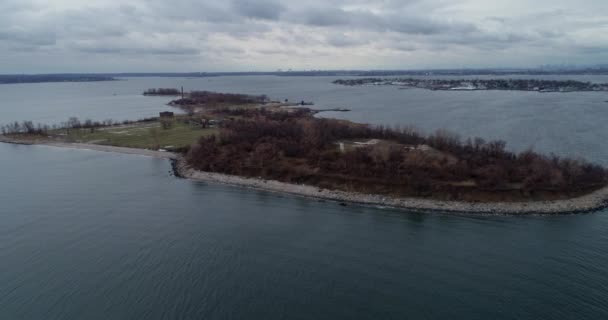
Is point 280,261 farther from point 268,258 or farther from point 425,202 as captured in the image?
point 425,202

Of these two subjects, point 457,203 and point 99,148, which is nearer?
point 457,203

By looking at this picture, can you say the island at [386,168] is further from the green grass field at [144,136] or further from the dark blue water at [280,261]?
the dark blue water at [280,261]

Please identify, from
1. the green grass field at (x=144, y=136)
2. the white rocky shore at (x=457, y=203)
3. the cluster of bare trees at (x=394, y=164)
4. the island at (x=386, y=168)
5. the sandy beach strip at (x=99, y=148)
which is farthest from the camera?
the green grass field at (x=144, y=136)

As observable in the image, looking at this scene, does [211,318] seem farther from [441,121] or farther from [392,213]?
[441,121]

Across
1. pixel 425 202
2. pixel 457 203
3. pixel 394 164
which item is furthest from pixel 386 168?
pixel 457 203

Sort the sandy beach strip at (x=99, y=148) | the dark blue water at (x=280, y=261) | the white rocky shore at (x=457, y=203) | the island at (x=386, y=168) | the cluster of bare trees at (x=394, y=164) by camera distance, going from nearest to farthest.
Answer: the dark blue water at (x=280, y=261) → the white rocky shore at (x=457, y=203) → the island at (x=386, y=168) → the cluster of bare trees at (x=394, y=164) → the sandy beach strip at (x=99, y=148)

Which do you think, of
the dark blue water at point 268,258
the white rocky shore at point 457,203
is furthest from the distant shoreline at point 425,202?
the dark blue water at point 268,258
